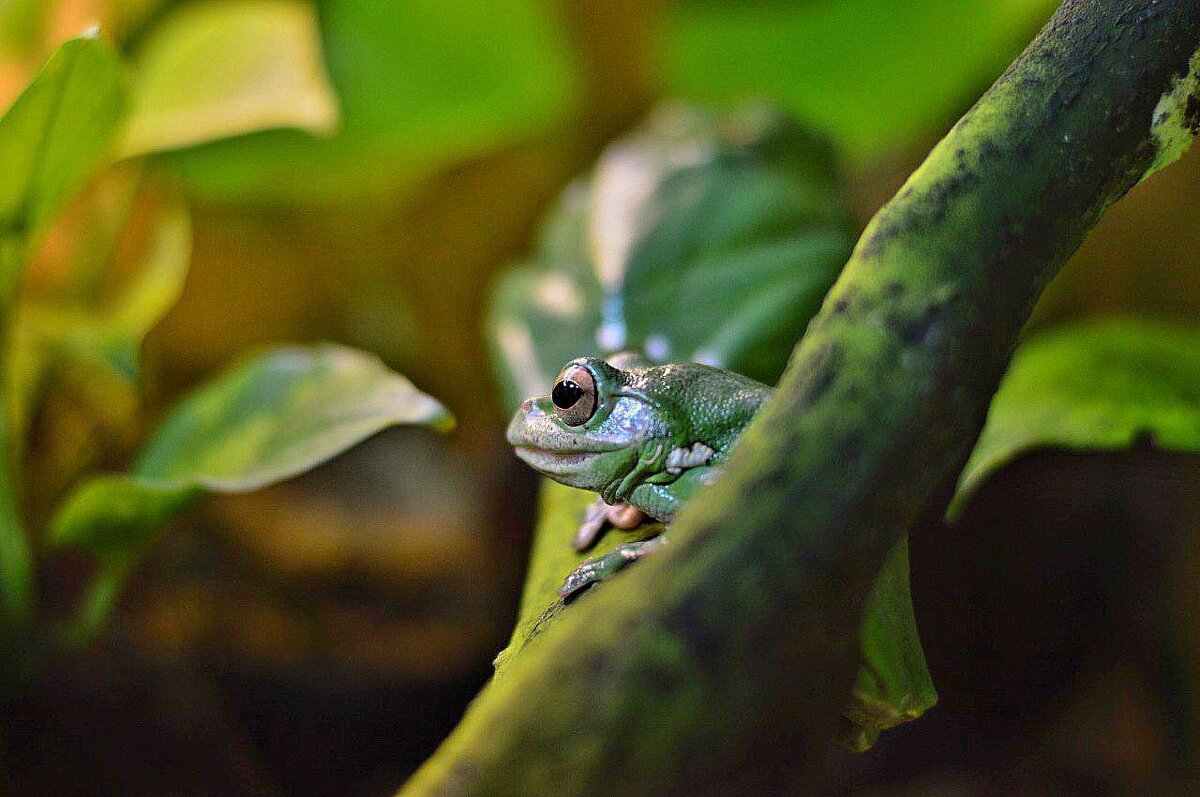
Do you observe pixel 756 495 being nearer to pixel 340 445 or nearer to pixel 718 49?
pixel 340 445

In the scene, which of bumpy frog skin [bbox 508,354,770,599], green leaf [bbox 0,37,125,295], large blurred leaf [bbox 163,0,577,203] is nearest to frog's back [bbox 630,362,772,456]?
bumpy frog skin [bbox 508,354,770,599]

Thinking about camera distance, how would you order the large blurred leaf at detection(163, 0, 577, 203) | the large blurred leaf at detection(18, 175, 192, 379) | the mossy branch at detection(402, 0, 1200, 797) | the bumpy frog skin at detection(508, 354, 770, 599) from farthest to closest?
the large blurred leaf at detection(163, 0, 577, 203) → the large blurred leaf at detection(18, 175, 192, 379) → the bumpy frog skin at detection(508, 354, 770, 599) → the mossy branch at detection(402, 0, 1200, 797)

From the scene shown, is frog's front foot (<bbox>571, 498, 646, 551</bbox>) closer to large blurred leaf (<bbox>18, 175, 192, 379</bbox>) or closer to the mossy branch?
the mossy branch

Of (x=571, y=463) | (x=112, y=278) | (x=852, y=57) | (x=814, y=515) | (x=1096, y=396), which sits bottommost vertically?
(x=1096, y=396)

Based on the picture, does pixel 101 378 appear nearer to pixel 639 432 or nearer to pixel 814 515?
pixel 639 432

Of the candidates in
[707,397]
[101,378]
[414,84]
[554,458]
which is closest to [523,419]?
[554,458]
